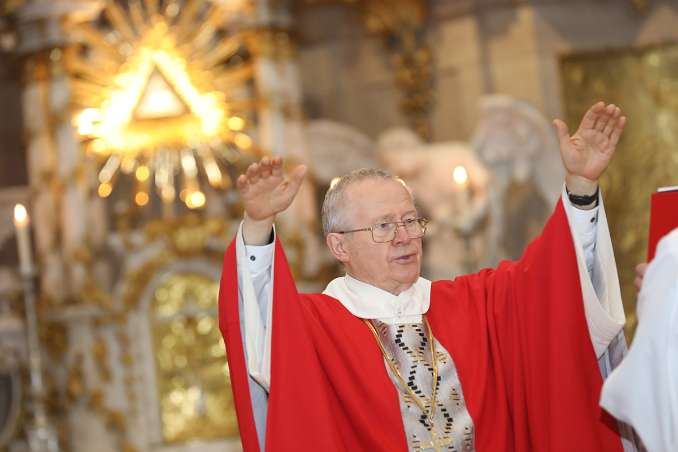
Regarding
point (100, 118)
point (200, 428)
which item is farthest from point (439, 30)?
point (200, 428)

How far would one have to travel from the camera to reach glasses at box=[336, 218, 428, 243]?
434cm

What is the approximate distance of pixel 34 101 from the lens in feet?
31.8

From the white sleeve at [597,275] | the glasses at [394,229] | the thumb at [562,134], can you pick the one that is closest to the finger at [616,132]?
the thumb at [562,134]

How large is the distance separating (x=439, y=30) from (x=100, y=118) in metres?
2.79

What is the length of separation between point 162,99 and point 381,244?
220 inches

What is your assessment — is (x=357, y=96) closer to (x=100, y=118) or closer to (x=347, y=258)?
(x=100, y=118)

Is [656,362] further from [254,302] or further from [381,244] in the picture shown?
[254,302]

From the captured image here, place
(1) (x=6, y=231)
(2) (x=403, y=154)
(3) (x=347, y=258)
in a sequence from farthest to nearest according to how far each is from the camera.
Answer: (1) (x=6, y=231) → (2) (x=403, y=154) → (3) (x=347, y=258)

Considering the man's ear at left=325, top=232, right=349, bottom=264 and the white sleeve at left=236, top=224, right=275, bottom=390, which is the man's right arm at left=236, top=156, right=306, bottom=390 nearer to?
the white sleeve at left=236, top=224, right=275, bottom=390

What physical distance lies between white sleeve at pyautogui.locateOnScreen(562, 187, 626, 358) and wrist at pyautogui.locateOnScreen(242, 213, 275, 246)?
945 mm

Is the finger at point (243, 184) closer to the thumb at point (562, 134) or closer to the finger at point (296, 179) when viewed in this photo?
the finger at point (296, 179)

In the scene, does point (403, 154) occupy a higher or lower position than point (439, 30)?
lower

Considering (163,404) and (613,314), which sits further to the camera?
(163,404)

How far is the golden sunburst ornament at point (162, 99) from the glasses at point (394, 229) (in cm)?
553
